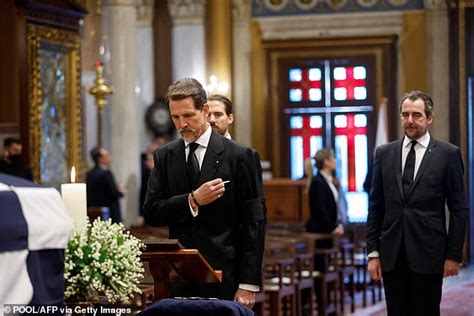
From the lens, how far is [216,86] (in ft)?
53.6

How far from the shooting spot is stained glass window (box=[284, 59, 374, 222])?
1812 centimetres

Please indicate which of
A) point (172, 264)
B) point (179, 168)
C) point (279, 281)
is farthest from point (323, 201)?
point (172, 264)

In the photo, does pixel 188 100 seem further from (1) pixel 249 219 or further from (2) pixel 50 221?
(2) pixel 50 221

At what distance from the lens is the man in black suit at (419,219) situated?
611 cm

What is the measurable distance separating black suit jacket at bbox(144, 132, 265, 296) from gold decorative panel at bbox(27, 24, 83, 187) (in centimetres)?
638

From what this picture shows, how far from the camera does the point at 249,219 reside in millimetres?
4934

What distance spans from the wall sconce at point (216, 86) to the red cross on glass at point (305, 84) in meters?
1.57

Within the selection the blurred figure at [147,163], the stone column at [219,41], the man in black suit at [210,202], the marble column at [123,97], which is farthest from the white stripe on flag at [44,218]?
the stone column at [219,41]

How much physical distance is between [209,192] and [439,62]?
1322 cm

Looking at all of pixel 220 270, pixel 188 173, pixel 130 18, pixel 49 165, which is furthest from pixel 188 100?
pixel 130 18

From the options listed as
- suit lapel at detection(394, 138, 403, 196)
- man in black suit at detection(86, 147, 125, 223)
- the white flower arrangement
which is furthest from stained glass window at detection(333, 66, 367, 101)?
the white flower arrangement

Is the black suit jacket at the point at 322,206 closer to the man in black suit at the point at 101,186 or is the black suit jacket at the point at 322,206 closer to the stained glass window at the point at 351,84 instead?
the man in black suit at the point at 101,186

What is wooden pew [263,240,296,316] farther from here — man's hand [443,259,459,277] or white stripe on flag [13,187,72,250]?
white stripe on flag [13,187,72,250]

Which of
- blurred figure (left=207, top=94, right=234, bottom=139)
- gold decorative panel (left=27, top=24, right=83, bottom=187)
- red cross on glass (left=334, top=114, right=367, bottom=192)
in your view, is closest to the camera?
blurred figure (left=207, top=94, right=234, bottom=139)
